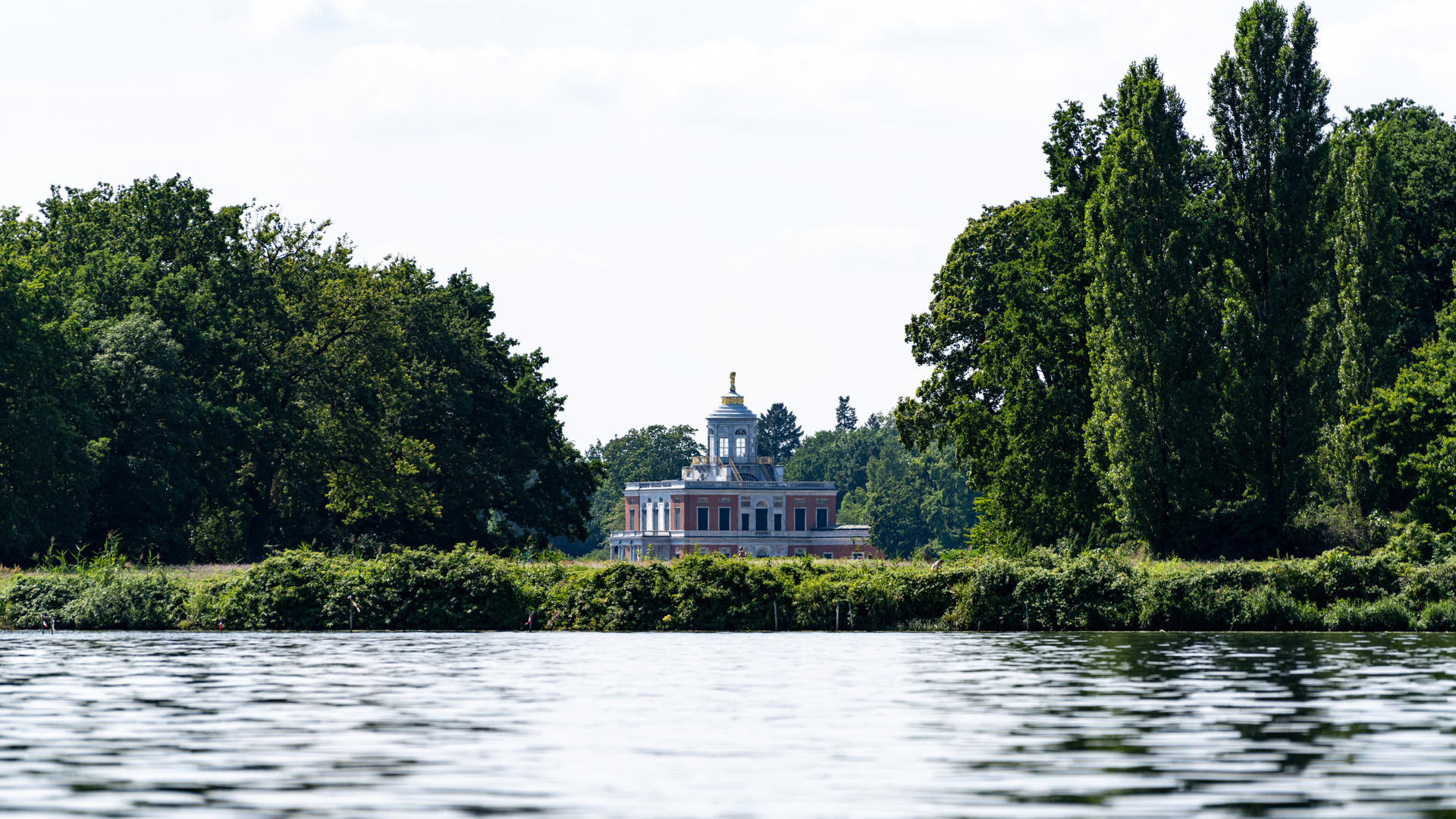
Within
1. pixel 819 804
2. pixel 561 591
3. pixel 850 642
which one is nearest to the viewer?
pixel 819 804

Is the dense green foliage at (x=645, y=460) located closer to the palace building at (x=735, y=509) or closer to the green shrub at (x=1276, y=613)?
the palace building at (x=735, y=509)

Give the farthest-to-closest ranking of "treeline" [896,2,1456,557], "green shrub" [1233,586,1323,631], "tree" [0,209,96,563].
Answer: "tree" [0,209,96,563], "treeline" [896,2,1456,557], "green shrub" [1233,586,1323,631]

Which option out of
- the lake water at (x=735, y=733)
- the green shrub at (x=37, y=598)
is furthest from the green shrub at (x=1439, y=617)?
the green shrub at (x=37, y=598)

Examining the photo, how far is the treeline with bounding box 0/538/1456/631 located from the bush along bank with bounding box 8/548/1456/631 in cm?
4

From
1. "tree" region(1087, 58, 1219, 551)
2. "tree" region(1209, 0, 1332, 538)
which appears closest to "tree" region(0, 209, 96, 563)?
"tree" region(1087, 58, 1219, 551)

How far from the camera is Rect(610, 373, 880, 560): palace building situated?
15500cm

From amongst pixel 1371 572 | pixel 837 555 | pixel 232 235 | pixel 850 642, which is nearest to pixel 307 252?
pixel 232 235

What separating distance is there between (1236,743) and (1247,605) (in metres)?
28.1

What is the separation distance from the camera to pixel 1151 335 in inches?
2313

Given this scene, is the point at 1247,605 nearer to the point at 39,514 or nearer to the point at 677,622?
the point at 677,622

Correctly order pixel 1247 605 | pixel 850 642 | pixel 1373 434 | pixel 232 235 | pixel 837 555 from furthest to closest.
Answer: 1. pixel 837 555
2. pixel 232 235
3. pixel 1373 434
4. pixel 1247 605
5. pixel 850 642

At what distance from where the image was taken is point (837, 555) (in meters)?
153

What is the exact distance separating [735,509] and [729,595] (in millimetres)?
109262

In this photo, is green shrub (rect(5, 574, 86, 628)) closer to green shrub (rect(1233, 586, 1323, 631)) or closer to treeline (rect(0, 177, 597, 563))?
treeline (rect(0, 177, 597, 563))
